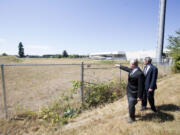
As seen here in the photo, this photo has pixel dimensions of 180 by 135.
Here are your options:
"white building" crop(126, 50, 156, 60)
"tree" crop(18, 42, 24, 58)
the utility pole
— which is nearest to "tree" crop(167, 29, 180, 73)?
the utility pole

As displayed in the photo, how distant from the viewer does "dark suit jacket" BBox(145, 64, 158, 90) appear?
3.03 meters

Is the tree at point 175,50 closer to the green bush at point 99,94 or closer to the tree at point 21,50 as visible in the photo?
the green bush at point 99,94

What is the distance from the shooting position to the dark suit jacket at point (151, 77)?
303 centimetres

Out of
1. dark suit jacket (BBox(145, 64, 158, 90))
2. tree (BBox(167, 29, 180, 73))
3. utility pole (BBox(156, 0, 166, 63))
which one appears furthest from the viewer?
utility pole (BBox(156, 0, 166, 63))

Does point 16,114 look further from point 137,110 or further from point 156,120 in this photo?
point 156,120

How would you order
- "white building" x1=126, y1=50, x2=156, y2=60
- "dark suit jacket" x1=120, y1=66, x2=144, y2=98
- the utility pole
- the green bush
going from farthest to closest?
"white building" x1=126, y1=50, x2=156, y2=60
the utility pole
the green bush
"dark suit jacket" x1=120, y1=66, x2=144, y2=98

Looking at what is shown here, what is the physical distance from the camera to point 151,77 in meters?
3.10

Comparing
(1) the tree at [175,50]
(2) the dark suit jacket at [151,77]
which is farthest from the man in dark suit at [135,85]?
(1) the tree at [175,50]

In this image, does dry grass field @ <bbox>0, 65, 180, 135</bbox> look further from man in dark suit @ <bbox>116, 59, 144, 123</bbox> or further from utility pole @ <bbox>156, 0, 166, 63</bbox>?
utility pole @ <bbox>156, 0, 166, 63</bbox>

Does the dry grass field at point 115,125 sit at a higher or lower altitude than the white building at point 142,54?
lower

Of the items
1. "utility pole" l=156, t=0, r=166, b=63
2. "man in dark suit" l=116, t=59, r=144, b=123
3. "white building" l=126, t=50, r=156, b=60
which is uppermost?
"utility pole" l=156, t=0, r=166, b=63

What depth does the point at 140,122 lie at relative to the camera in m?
2.84

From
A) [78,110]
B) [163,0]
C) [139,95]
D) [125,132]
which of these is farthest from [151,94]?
[163,0]

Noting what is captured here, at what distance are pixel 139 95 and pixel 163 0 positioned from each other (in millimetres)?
23158
